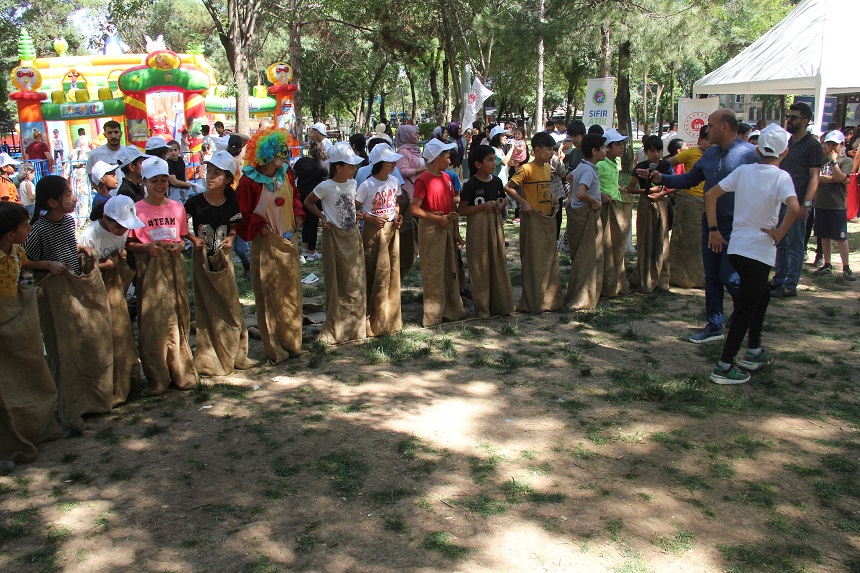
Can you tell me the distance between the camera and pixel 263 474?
4.18 m

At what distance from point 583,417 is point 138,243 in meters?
3.33

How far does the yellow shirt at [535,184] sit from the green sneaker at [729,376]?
254 centimetres

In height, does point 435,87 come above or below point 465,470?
above

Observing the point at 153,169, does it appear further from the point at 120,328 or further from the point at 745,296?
the point at 745,296

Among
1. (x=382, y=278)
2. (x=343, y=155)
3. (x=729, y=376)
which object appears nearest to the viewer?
(x=729, y=376)

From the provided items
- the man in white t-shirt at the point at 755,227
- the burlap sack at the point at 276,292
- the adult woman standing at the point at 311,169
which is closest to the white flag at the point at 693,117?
the adult woman standing at the point at 311,169

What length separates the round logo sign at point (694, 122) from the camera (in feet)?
53.8

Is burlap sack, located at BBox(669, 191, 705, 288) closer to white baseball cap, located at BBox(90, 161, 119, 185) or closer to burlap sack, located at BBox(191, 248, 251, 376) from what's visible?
burlap sack, located at BBox(191, 248, 251, 376)

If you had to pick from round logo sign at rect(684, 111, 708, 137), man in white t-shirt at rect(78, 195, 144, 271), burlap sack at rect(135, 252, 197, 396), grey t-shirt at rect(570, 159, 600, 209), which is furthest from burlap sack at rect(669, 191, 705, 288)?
round logo sign at rect(684, 111, 708, 137)

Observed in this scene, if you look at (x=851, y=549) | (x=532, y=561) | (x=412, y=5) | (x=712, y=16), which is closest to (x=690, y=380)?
(x=851, y=549)

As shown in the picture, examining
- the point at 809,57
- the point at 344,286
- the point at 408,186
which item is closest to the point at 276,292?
the point at 344,286

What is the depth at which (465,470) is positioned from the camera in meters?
4.20

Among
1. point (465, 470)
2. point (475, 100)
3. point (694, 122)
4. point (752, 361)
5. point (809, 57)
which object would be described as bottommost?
point (465, 470)

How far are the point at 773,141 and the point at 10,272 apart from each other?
5.12 m
